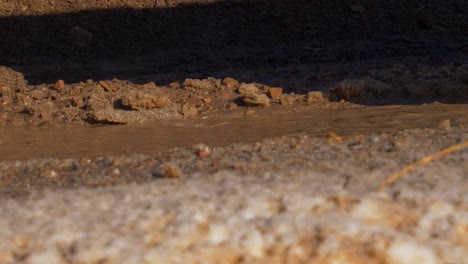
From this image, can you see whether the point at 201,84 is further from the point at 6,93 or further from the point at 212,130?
the point at 6,93

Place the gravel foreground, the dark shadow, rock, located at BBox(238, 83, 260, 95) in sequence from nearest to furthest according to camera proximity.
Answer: the gravel foreground, rock, located at BBox(238, 83, 260, 95), the dark shadow

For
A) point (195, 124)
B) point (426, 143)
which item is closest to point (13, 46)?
point (195, 124)

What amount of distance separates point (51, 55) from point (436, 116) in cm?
579

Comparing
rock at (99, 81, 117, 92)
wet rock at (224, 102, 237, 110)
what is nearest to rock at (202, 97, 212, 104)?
wet rock at (224, 102, 237, 110)

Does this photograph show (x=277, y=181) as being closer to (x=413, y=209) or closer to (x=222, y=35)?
(x=413, y=209)

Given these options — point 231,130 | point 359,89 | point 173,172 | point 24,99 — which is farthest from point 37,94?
point 173,172

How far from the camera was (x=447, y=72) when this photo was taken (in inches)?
327

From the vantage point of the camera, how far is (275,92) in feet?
24.9

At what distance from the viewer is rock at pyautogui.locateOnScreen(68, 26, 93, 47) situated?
1027 cm

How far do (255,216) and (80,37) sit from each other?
7937 mm

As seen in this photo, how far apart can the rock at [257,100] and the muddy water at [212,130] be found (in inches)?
11.0

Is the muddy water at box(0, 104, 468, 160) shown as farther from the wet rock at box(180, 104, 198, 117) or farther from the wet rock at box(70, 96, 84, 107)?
the wet rock at box(70, 96, 84, 107)

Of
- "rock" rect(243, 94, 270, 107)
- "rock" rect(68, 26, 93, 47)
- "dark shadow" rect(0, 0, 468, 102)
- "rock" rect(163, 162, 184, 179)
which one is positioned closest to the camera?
"rock" rect(163, 162, 184, 179)

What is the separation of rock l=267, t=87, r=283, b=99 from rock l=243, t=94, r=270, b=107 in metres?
0.13
